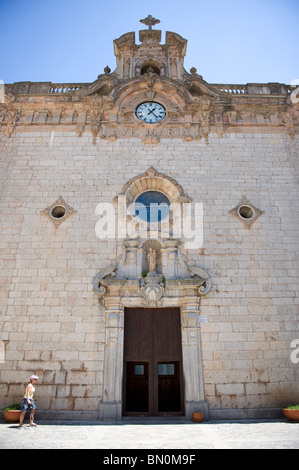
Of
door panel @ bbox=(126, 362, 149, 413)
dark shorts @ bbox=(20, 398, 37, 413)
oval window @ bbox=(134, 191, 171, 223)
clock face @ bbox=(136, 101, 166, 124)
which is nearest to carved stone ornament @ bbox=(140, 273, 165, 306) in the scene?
door panel @ bbox=(126, 362, 149, 413)

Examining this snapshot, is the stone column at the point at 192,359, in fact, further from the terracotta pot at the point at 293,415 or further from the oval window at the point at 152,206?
the oval window at the point at 152,206

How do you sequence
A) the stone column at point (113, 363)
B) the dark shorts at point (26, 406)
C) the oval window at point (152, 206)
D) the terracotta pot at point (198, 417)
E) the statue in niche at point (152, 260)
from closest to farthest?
the dark shorts at point (26, 406) < the terracotta pot at point (198, 417) < the stone column at point (113, 363) < the statue in niche at point (152, 260) < the oval window at point (152, 206)

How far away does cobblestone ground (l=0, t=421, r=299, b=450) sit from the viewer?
15.2ft

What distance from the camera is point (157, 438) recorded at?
5.29 meters

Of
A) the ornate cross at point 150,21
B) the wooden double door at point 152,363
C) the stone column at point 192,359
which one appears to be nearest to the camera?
the stone column at point 192,359

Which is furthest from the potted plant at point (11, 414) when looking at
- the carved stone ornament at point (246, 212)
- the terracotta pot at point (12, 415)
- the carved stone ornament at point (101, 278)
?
the carved stone ornament at point (246, 212)

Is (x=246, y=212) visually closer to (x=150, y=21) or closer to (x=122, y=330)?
(x=122, y=330)

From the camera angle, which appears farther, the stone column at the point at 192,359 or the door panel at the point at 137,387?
the door panel at the point at 137,387

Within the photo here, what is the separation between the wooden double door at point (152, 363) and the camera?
8797mm

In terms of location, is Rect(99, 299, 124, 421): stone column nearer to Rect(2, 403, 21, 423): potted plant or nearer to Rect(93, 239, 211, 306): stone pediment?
Rect(93, 239, 211, 306): stone pediment

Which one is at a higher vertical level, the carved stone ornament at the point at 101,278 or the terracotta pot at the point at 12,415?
the carved stone ornament at the point at 101,278

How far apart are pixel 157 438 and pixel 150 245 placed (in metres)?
6.05

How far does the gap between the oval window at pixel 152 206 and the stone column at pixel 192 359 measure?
3281 millimetres
